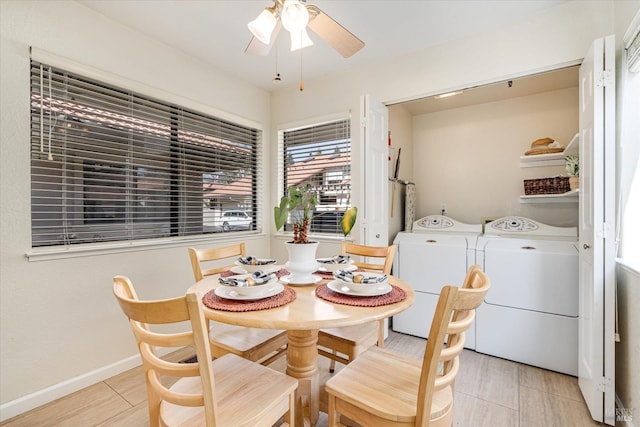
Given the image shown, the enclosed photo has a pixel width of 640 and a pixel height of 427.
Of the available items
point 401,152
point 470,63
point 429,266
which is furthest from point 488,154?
point 429,266

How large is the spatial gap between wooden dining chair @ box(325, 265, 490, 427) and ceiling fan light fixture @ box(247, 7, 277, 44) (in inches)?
53.6

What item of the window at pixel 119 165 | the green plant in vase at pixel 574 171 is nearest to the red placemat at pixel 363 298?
the window at pixel 119 165

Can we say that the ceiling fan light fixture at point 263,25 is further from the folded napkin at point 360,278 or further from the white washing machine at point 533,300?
the white washing machine at point 533,300

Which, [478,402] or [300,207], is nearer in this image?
[300,207]

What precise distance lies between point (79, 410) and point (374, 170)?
8.76 ft

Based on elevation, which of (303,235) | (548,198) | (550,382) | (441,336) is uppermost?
(548,198)

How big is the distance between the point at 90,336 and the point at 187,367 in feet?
5.61

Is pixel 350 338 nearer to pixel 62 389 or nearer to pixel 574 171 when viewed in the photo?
pixel 62 389

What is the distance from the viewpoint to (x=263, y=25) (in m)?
1.39

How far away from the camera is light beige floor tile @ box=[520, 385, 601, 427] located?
1696mm

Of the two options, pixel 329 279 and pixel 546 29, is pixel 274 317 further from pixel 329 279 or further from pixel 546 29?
pixel 546 29

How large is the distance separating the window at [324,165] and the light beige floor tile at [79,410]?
2.14 metres

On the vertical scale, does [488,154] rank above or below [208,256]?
above

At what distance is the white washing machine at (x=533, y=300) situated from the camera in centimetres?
219
